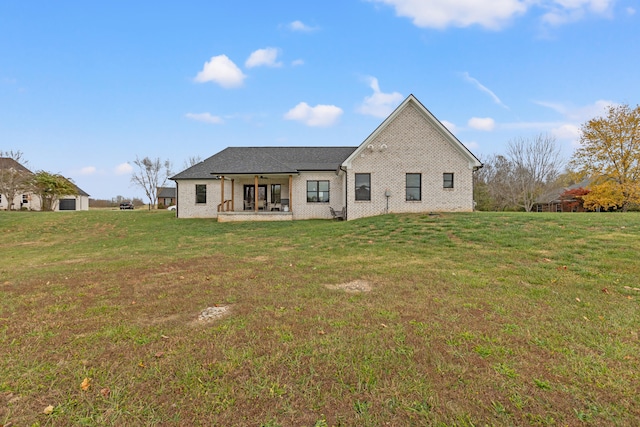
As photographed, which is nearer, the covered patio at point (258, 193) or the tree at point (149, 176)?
the covered patio at point (258, 193)

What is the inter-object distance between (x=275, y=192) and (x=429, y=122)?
12.2 meters

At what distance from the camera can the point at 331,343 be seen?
3.22 meters

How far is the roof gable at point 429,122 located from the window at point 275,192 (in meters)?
7.36

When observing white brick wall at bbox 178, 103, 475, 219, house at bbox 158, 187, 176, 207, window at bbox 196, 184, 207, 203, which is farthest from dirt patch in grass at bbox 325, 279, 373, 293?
house at bbox 158, 187, 176, 207

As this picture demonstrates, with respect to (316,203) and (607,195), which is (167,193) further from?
(607,195)

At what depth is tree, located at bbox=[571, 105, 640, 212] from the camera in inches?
976

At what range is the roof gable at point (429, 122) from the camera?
664 inches

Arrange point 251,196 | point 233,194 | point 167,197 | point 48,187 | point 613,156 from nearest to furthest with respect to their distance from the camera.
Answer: point 233,194, point 251,196, point 613,156, point 48,187, point 167,197

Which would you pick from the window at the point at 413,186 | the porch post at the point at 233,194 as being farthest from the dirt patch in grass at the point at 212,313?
the porch post at the point at 233,194

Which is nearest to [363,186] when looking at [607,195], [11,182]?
[607,195]

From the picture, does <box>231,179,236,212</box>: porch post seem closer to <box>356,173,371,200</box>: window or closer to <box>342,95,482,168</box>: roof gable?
<box>342,95,482,168</box>: roof gable

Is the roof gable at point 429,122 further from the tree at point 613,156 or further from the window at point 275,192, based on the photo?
the tree at point 613,156

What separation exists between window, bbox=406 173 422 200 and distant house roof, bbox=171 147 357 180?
5.11m

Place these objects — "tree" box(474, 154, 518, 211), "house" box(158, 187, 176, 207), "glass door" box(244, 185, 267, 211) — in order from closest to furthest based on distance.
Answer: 1. "glass door" box(244, 185, 267, 211)
2. "tree" box(474, 154, 518, 211)
3. "house" box(158, 187, 176, 207)
